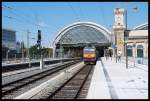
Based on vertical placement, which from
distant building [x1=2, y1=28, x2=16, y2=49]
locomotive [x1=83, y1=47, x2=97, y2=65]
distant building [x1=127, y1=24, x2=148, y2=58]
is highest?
distant building [x1=2, y1=28, x2=16, y2=49]

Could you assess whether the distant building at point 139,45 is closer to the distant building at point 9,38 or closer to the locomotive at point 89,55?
the locomotive at point 89,55

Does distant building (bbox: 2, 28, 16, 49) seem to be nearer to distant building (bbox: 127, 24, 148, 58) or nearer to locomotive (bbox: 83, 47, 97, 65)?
locomotive (bbox: 83, 47, 97, 65)

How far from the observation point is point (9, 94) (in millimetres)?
23578

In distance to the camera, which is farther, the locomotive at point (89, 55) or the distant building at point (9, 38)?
the distant building at point (9, 38)

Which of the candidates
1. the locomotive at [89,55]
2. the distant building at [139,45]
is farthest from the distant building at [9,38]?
the distant building at [139,45]

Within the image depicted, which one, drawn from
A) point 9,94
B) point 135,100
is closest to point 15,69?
point 9,94

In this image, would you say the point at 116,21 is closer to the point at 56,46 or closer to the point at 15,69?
the point at 56,46

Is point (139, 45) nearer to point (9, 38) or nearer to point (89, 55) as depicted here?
point (89, 55)

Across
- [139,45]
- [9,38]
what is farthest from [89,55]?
[9,38]

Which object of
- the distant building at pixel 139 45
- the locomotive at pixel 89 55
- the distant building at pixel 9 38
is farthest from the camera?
the distant building at pixel 9 38

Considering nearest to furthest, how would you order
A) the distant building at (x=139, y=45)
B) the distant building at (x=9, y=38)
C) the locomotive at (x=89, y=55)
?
the distant building at (x=139, y=45)
the locomotive at (x=89, y=55)
the distant building at (x=9, y=38)

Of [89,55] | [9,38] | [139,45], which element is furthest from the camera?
[9,38]

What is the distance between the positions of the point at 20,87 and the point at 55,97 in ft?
20.8

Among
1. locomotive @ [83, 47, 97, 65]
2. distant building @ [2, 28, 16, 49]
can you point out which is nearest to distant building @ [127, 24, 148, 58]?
locomotive @ [83, 47, 97, 65]
